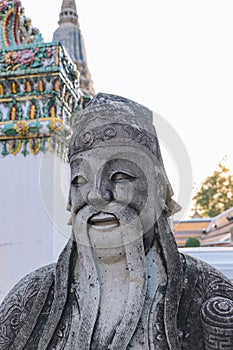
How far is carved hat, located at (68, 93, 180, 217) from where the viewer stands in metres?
1.68

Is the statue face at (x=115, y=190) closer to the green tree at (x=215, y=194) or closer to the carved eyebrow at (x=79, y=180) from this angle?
the carved eyebrow at (x=79, y=180)

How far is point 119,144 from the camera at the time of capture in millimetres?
1676

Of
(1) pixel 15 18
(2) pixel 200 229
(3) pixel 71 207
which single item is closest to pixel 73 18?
(2) pixel 200 229

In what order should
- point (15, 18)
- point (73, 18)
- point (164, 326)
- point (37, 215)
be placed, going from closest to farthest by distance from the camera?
1. point (164, 326)
2. point (37, 215)
3. point (15, 18)
4. point (73, 18)

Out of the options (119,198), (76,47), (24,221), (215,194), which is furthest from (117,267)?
(215,194)

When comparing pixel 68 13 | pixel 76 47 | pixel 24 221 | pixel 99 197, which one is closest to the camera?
pixel 99 197

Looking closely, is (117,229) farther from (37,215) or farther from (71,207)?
(37,215)

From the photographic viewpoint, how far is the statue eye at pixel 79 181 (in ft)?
5.58

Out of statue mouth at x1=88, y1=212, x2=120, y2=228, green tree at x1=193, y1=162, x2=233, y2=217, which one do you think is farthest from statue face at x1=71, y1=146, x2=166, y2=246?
green tree at x1=193, y1=162, x2=233, y2=217

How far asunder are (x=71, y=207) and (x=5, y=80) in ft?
11.6

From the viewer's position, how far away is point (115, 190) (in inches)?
65.2

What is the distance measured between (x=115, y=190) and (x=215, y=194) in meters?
24.1

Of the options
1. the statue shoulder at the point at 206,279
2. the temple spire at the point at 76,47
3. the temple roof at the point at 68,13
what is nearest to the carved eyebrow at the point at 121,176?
the statue shoulder at the point at 206,279

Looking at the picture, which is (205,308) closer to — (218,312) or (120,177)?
(218,312)
